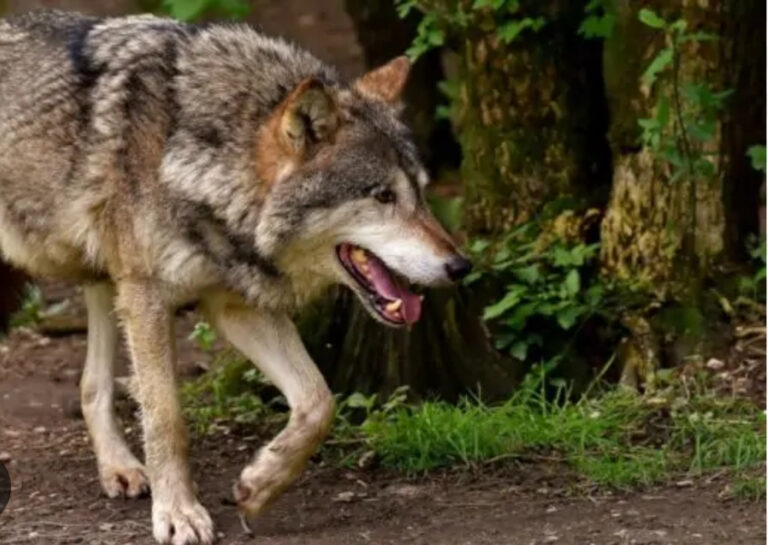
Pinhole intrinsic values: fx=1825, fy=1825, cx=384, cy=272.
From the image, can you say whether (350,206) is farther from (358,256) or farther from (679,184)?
(679,184)

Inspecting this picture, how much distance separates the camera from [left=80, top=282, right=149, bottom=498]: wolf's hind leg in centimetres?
673

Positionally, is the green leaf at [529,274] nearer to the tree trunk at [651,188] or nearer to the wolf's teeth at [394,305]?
the tree trunk at [651,188]

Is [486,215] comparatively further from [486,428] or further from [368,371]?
[486,428]

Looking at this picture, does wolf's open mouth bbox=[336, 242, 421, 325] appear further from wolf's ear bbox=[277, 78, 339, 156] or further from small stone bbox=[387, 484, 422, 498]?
small stone bbox=[387, 484, 422, 498]

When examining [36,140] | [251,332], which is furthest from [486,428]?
[36,140]

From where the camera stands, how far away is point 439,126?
11.3 metres

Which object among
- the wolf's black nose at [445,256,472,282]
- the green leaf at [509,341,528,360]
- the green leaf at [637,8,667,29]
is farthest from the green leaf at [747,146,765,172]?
the wolf's black nose at [445,256,472,282]

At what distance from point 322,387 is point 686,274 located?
2.08 metres

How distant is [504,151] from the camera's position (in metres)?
7.98

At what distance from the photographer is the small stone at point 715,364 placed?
7.32 meters

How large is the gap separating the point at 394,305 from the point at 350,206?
355mm

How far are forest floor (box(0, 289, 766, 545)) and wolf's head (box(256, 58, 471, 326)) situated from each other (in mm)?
722

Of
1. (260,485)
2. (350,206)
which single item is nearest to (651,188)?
(350,206)

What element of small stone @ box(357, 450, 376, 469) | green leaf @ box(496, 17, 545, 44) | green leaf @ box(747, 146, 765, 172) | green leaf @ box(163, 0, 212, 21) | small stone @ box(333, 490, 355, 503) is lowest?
small stone @ box(333, 490, 355, 503)
